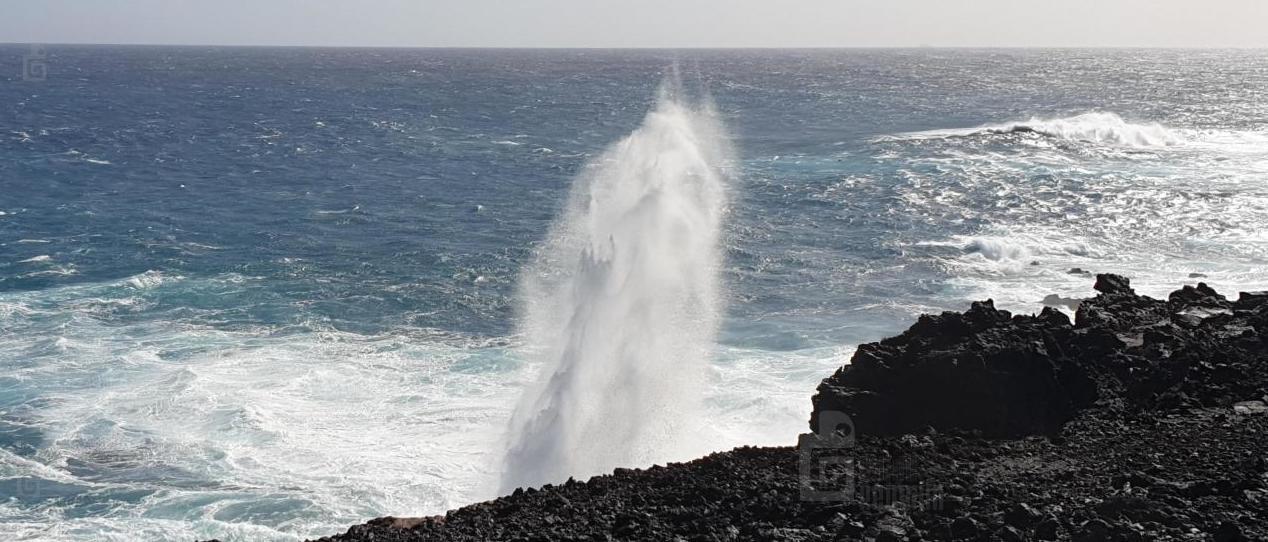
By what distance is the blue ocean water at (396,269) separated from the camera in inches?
831

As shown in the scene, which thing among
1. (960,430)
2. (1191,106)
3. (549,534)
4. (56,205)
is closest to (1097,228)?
(960,430)

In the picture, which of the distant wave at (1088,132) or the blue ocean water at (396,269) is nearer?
the blue ocean water at (396,269)

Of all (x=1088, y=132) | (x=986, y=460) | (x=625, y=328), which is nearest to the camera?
(x=986, y=460)

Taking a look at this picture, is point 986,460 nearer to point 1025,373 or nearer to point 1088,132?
point 1025,373

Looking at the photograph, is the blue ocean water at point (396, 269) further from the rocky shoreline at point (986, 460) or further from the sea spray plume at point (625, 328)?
the rocky shoreline at point (986, 460)

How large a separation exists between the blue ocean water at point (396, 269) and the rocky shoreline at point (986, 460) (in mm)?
4517

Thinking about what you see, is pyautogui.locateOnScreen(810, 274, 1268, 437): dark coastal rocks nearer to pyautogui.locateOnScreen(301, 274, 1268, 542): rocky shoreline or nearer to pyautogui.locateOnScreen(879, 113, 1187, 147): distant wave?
pyautogui.locateOnScreen(301, 274, 1268, 542): rocky shoreline

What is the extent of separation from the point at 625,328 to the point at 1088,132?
5791 cm

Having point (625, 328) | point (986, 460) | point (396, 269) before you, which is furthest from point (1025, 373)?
point (396, 269)

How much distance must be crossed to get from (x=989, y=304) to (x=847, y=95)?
105 metres

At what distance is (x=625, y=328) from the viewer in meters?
24.9

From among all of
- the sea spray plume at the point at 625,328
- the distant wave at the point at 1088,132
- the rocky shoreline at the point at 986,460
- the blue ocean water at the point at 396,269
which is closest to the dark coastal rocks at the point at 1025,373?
the rocky shoreline at the point at 986,460

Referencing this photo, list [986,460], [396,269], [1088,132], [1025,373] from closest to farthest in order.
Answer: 1. [986,460]
2. [1025,373]
3. [396,269]
4. [1088,132]

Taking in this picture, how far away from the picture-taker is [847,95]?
4796 inches
